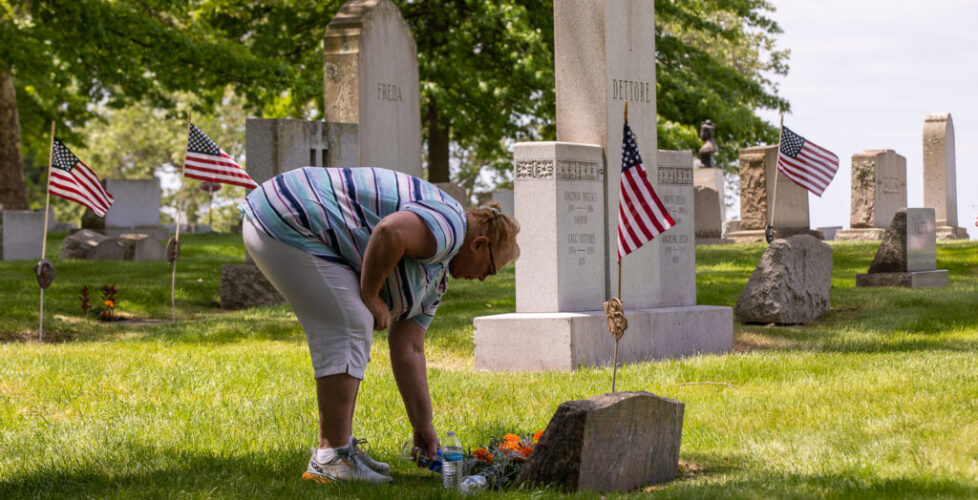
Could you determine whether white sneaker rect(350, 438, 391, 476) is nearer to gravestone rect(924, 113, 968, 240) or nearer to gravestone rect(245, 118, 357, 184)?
gravestone rect(245, 118, 357, 184)

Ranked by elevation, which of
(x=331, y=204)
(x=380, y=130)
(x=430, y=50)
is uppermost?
(x=430, y=50)

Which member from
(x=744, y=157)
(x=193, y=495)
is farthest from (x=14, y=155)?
(x=193, y=495)

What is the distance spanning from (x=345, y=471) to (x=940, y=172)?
25.8 metres

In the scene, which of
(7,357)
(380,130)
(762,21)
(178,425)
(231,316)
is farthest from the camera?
(762,21)

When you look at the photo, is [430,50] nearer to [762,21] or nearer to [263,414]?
[762,21]

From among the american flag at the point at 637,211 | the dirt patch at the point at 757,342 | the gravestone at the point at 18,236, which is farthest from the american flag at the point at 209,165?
the gravestone at the point at 18,236

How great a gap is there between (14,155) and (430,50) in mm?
11081

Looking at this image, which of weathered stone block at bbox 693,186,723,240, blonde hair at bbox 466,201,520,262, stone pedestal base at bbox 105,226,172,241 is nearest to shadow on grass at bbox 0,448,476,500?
blonde hair at bbox 466,201,520,262

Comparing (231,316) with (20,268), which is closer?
(231,316)

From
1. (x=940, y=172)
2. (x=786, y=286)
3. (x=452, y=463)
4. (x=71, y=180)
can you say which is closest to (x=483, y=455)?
(x=452, y=463)

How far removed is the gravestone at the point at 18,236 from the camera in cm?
2283

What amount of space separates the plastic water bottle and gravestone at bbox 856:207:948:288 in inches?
474

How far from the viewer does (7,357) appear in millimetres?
9227

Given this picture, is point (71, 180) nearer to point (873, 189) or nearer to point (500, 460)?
point (500, 460)
